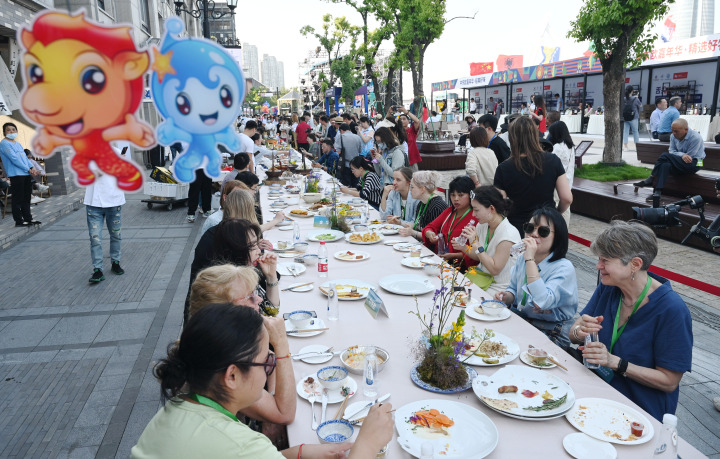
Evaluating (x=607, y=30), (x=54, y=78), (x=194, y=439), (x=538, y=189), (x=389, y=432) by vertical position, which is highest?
(x=607, y=30)

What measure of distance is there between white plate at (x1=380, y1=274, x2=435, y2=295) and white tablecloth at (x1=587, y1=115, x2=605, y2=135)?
23.3m

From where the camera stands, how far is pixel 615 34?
9.27m

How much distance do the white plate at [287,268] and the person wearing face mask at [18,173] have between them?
6159 mm

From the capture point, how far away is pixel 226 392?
1619 mm

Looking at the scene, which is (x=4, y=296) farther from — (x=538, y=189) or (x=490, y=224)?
(x=538, y=189)

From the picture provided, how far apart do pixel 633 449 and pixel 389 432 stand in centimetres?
92

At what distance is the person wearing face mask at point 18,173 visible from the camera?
25.7 ft

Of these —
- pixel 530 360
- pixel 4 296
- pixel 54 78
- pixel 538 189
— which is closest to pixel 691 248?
pixel 538 189

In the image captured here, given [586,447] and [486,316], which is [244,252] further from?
[586,447]

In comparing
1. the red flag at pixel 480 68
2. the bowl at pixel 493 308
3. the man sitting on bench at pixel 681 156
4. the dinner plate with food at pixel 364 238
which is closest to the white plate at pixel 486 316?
the bowl at pixel 493 308

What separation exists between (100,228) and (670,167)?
8691mm

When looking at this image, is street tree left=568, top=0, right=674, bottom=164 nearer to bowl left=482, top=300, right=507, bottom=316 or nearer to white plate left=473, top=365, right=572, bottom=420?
bowl left=482, top=300, right=507, bottom=316

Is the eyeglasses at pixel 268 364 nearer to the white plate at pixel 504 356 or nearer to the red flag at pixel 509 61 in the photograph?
the white plate at pixel 504 356

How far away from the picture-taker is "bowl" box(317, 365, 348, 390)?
216 centimetres
